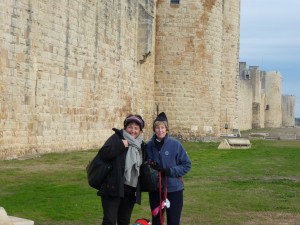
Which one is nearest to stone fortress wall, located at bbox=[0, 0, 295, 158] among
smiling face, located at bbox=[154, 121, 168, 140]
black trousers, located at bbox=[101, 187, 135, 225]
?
black trousers, located at bbox=[101, 187, 135, 225]

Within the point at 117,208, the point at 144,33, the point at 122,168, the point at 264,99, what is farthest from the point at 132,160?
the point at 264,99

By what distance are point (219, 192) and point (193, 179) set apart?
1782 mm

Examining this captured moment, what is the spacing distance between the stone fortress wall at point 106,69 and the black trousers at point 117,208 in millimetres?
8109

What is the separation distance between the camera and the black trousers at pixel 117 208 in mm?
5641

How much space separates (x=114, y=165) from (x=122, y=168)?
8cm

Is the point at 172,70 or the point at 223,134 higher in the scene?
the point at 172,70

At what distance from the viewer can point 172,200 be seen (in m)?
5.73

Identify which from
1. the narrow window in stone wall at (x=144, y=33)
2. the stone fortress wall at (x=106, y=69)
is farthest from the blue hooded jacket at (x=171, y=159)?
the narrow window in stone wall at (x=144, y=33)

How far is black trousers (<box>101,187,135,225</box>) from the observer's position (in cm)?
564

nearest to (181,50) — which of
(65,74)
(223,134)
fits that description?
(223,134)

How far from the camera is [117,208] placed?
5695 mm

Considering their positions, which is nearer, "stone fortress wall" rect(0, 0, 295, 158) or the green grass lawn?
the green grass lawn

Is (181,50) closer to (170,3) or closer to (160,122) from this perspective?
Answer: (170,3)

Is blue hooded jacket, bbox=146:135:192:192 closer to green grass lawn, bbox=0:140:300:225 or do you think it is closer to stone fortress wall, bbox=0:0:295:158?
green grass lawn, bbox=0:140:300:225
